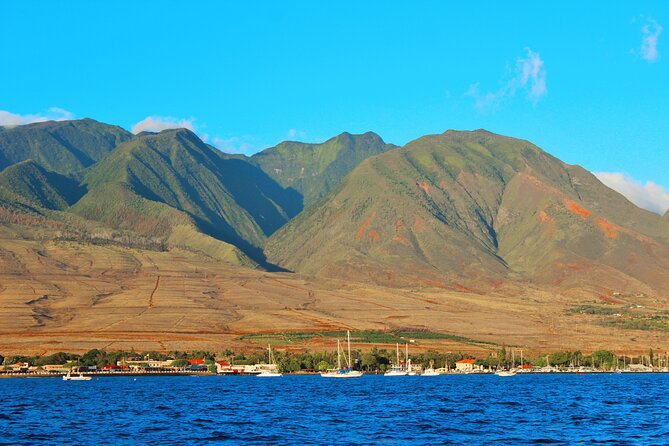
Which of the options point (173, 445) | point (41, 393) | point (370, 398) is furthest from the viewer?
point (41, 393)

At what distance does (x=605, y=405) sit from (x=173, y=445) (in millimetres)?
74422

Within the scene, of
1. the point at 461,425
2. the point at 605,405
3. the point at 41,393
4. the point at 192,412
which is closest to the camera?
the point at 461,425

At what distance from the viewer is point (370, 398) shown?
164m

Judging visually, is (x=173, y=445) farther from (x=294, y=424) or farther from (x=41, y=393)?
(x=41, y=393)

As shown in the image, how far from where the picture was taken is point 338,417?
12456 centimetres

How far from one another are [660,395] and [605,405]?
33.0 m

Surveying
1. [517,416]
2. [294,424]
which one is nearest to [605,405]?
[517,416]

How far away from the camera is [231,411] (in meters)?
136

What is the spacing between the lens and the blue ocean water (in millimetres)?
100312

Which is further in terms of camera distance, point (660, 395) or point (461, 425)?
point (660, 395)

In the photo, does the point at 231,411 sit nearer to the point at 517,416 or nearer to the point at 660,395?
the point at 517,416

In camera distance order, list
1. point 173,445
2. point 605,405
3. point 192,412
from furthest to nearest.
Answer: point 605,405
point 192,412
point 173,445

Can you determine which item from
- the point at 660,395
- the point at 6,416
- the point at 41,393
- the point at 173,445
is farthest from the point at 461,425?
the point at 41,393

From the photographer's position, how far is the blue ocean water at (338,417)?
10031 centimetres
